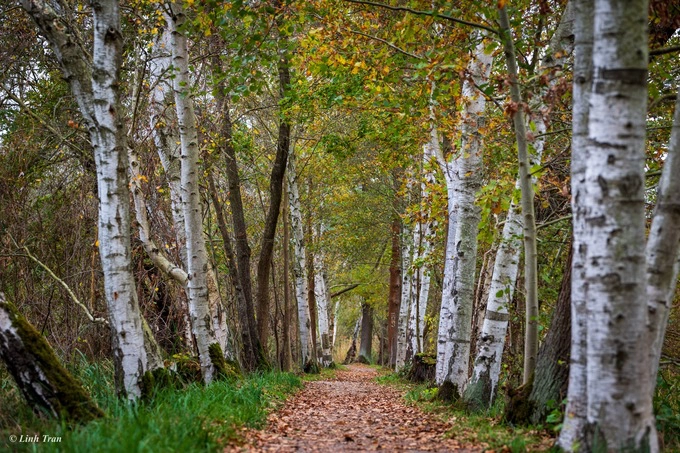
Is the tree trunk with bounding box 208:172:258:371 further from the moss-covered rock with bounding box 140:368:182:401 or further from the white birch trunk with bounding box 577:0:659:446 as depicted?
the white birch trunk with bounding box 577:0:659:446

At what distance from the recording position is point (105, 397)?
6.08 meters

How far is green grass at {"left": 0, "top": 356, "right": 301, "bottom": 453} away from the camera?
3957 mm

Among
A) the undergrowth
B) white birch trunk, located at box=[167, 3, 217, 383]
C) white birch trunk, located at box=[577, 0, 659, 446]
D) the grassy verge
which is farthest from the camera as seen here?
white birch trunk, located at box=[167, 3, 217, 383]

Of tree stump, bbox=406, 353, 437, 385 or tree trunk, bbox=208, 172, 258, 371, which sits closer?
tree trunk, bbox=208, 172, 258, 371

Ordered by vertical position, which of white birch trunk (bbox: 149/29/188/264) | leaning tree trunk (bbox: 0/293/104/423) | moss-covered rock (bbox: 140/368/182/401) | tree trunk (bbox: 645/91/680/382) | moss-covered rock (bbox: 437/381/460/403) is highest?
white birch trunk (bbox: 149/29/188/264)

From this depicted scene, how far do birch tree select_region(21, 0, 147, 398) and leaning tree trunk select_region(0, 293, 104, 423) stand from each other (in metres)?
0.94

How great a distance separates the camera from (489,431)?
545cm

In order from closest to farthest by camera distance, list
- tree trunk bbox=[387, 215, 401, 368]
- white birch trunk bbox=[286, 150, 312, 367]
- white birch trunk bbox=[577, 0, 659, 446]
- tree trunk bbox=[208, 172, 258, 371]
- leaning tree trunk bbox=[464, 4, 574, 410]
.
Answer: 1. white birch trunk bbox=[577, 0, 659, 446]
2. leaning tree trunk bbox=[464, 4, 574, 410]
3. tree trunk bbox=[208, 172, 258, 371]
4. white birch trunk bbox=[286, 150, 312, 367]
5. tree trunk bbox=[387, 215, 401, 368]

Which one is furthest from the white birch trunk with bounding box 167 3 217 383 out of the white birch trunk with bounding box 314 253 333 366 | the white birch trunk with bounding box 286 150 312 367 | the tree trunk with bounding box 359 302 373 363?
the tree trunk with bounding box 359 302 373 363

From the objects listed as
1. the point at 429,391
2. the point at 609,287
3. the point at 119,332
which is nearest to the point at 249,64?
the point at 119,332

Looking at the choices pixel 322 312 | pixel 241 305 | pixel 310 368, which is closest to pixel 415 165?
pixel 241 305

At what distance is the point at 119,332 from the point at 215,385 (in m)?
2.03

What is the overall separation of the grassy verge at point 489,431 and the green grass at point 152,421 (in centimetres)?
220

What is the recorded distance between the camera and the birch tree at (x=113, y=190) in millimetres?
5812
